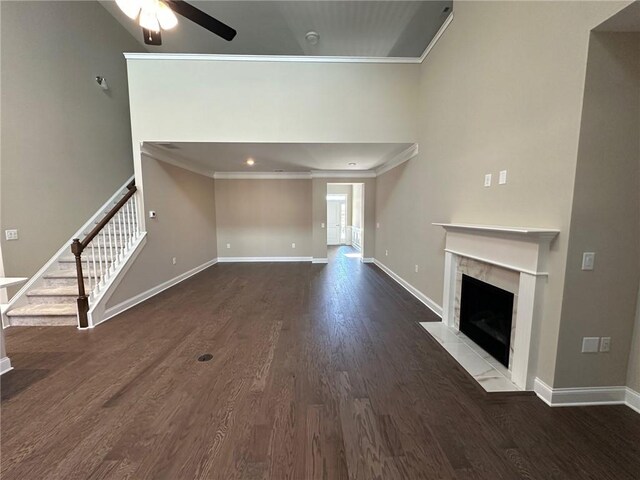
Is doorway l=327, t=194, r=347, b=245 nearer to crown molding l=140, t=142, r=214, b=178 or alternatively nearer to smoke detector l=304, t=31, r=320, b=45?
crown molding l=140, t=142, r=214, b=178

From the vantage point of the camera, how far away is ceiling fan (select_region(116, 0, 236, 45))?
209 centimetres

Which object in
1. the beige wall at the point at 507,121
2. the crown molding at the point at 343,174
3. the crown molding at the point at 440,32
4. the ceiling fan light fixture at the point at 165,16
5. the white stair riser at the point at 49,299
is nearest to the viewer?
the beige wall at the point at 507,121

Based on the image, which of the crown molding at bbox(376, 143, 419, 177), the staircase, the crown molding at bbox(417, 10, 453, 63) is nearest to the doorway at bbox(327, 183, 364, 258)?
the crown molding at bbox(376, 143, 419, 177)

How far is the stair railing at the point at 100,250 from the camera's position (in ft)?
9.78

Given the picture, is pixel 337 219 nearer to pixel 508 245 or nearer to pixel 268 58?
pixel 268 58

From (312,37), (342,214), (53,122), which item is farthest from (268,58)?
(342,214)

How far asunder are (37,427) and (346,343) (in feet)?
7.67

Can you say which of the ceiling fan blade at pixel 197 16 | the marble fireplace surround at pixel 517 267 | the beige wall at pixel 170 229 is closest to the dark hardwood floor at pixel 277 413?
the marble fireplace surround at pixel 517 267

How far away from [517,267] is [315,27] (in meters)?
4.93

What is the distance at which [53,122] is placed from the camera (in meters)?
3.57

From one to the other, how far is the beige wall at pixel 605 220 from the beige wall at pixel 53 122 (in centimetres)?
578

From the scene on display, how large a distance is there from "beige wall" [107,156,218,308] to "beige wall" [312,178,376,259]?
2.84 meters

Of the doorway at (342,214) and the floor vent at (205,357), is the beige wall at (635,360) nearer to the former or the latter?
the floor vent at (205,357)

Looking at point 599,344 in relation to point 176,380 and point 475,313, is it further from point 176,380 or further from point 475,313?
point 176,380
